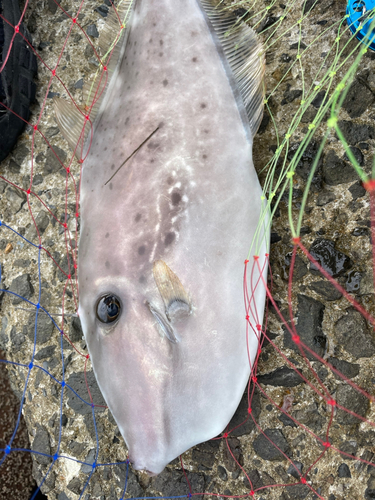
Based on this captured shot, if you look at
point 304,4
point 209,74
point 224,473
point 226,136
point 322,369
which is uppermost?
point 304,4

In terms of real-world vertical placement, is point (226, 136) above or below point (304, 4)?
below

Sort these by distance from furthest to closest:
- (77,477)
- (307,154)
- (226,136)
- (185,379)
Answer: (77,477)
(307,154)
(226,136)
(185,379)

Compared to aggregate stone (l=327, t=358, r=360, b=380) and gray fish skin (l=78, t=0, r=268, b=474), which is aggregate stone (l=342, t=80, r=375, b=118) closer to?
gray fish skin (l=78, t=0, r=268, b=474)

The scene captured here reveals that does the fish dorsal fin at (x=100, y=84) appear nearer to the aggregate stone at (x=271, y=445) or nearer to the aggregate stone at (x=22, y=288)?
the aggregate stone at (x=22, y=288)

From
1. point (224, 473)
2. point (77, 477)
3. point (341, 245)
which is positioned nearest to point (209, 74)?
point (341, 245)

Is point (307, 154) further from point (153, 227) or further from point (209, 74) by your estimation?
point (153, 227)

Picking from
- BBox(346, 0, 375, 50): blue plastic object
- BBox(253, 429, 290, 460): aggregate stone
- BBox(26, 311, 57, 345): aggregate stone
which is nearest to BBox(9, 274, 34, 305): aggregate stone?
BBox(26, 311, 57, 345): aggregate stone
